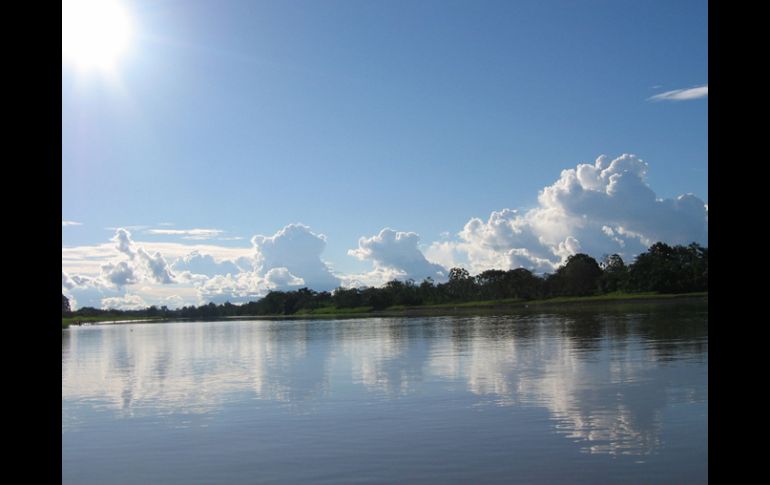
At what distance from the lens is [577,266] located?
15862 centimetres

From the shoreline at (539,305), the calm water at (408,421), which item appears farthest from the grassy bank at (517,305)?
the calm water at (408,421)

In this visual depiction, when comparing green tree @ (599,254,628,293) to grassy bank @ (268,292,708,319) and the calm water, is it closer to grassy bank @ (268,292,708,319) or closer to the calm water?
grassy bank @ (268,292,708,319)

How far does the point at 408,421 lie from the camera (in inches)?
700

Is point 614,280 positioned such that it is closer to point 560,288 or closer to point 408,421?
point 560,288

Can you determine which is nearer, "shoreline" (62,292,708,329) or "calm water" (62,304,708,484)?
"calm water" (62,304,708,484)

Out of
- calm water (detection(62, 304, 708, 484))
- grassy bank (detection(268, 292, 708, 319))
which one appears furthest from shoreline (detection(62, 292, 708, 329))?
calm water (detection(62, 304, 708, 484))

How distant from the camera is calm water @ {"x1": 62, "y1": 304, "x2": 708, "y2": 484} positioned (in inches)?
522

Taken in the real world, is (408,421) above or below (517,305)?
above

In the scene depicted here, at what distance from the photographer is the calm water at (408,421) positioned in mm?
13266

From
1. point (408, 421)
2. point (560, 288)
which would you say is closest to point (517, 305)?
point (560, 288)
